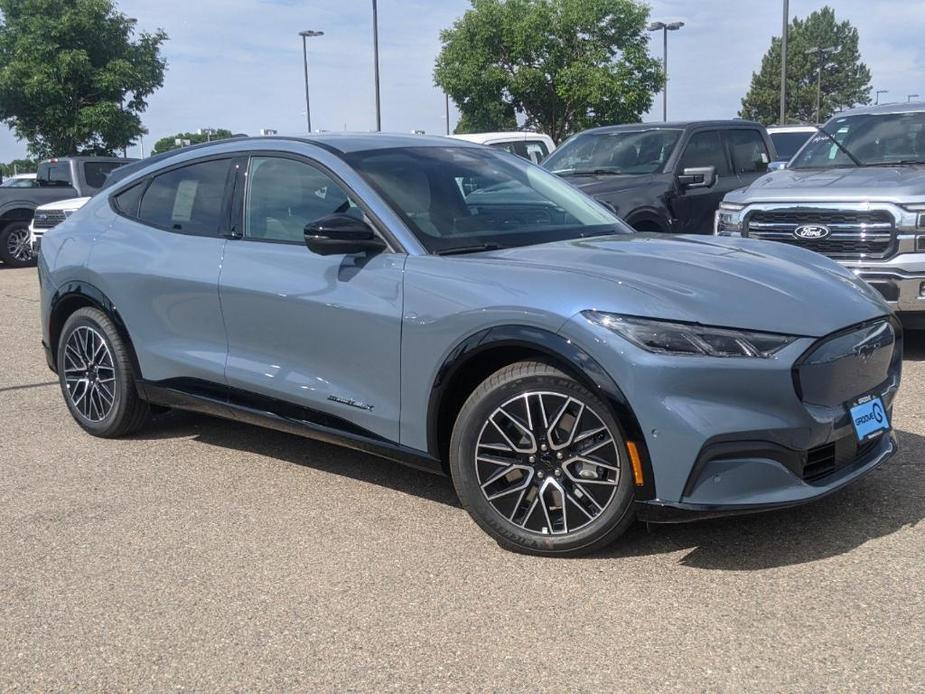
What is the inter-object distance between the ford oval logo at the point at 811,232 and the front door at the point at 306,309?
3.99 metres

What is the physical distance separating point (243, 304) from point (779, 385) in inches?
94.9

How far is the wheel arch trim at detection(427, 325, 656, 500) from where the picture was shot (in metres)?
3.42

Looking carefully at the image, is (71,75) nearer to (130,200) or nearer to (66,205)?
(66,205)

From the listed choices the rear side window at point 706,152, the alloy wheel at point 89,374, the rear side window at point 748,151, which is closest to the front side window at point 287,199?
the alloy wheel at point 89,374

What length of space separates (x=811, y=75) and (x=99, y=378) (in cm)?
10107

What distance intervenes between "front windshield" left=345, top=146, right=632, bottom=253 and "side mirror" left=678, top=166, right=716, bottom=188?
4210 millimetres

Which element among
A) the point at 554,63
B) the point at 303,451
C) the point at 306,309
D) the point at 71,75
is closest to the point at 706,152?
the point at 303,451

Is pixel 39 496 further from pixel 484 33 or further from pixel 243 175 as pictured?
pixel 484 33

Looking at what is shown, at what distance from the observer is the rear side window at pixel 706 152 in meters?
10.0

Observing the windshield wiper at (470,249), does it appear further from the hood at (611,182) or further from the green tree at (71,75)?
the green tree at (71,75)

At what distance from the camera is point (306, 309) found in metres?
4.32

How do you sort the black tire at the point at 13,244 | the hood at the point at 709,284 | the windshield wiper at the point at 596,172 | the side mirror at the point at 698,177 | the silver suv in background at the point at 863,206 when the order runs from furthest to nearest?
the black tire at the point at 13,244
the windshield wiper at the point at 596,172
the side mirror at the point at 698,177
the silver suv in background at the point at 863,206
the hood at the point at 709,284

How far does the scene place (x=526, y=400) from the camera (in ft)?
12.1

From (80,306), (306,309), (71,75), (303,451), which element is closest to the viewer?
(306,309)
